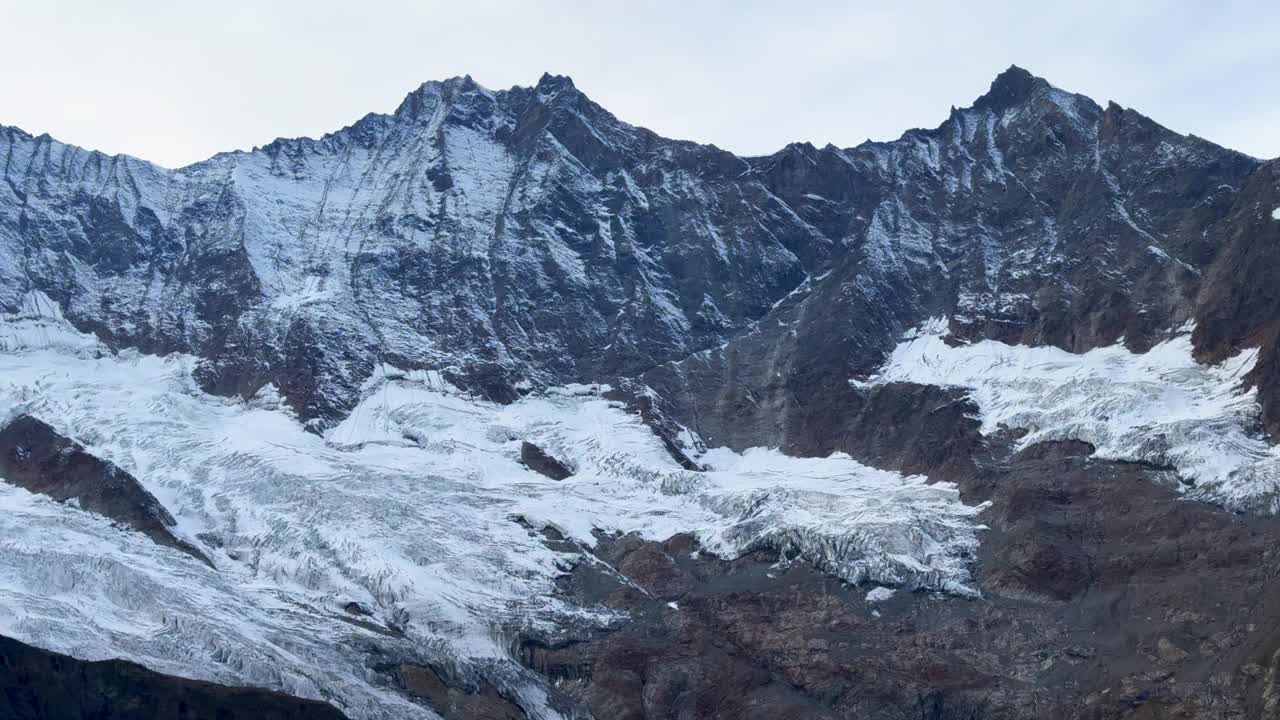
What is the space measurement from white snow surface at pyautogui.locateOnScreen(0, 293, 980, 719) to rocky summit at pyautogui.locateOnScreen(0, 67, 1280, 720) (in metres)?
0.42

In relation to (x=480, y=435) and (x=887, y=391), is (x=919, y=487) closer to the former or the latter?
(x=887, y=391)

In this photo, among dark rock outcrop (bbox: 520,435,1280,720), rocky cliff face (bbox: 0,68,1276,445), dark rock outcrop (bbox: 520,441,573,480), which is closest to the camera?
dark rock outcrop (bbox: 520,435,1280,720)

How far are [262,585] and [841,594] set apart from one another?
136 feet

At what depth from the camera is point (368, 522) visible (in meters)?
137

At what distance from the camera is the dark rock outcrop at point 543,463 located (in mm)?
153625

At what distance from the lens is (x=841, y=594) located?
125 m

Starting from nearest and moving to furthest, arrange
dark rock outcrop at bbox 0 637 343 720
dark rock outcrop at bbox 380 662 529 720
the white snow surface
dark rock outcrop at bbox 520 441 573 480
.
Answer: dark rock outcrop at bbox 0 637 343 720 → dark rock outcrop at bbox 380 662 529 720 → the white snow surface → dark rock outcrop at bbox 520 441 573 480

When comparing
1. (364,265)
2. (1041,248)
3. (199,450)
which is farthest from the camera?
(364,265)

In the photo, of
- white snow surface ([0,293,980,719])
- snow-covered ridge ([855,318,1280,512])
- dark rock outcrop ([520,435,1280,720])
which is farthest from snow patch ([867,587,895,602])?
snow-covered ridge ([855,318,1280,512])

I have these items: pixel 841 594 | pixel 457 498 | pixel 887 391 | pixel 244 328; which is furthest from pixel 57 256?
pixel 841 594

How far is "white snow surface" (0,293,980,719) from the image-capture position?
116 metres

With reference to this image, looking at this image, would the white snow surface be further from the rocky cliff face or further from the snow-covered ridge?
the snow-covered ridge

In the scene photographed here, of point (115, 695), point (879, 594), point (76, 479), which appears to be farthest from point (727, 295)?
point (115, 695)

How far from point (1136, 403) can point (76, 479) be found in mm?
84310
